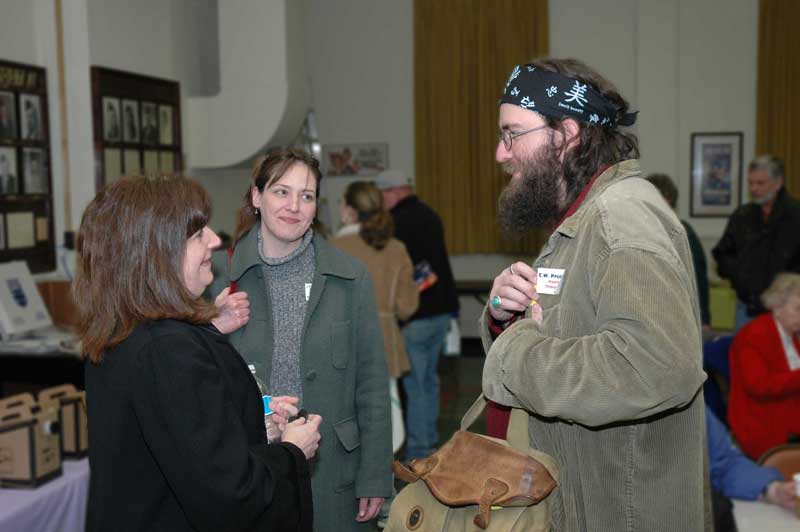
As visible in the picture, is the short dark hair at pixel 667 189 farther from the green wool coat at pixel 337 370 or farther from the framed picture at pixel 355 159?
the framed picture at pixel 355 159

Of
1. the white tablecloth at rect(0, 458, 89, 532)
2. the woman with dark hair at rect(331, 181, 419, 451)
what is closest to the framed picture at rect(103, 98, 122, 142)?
the woman with dark hair at rect(331, 181, 419, 451)

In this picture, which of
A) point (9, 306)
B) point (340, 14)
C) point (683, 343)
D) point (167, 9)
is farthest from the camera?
point (340, 14)

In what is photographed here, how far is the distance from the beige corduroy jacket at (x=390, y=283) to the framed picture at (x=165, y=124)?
225cm

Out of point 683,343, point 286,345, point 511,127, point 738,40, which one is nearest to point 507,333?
point 683,343

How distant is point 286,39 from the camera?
6305mm

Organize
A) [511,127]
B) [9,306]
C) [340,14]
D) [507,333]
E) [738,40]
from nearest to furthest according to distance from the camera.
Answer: [507,333] < [511,127] < [9,306] < [738,40] < [340,14]

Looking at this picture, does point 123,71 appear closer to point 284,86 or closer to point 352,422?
point 284,86

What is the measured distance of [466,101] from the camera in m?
8.80

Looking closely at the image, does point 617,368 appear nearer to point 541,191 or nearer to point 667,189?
point 541,191

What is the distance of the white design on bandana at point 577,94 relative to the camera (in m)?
1.55

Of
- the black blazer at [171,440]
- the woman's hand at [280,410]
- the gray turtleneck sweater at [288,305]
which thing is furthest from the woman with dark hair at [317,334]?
the black blazer at [171,440]

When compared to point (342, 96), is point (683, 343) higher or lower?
lower

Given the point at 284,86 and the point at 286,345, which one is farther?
the point at 284,86

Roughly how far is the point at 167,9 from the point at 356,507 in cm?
502
